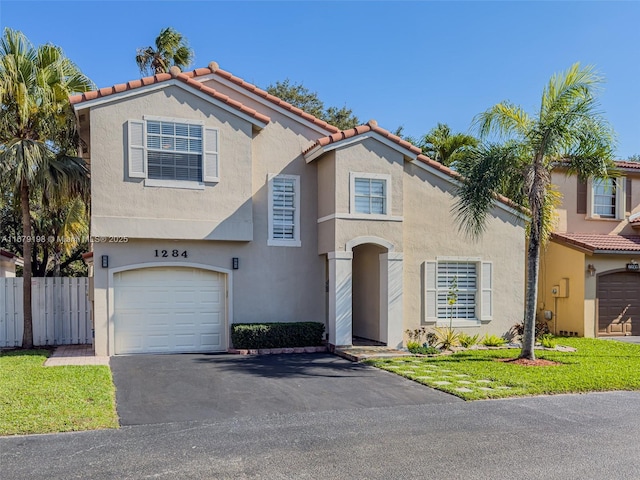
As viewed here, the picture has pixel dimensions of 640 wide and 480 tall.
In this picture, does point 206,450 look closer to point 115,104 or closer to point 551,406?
point 551,406

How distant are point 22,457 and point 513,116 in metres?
12.1

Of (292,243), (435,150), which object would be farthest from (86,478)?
(435,150)

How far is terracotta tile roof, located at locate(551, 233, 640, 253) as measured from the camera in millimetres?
18344

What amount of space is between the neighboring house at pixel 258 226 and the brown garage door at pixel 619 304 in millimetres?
4408

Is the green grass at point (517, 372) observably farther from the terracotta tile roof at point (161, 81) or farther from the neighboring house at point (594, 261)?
the terracotta tile roof at point (161, 81)

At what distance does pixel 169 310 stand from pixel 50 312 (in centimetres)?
425

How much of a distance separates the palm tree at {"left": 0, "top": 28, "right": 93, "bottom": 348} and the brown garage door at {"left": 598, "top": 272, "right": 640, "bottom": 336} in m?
17.6

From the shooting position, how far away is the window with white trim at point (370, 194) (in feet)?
48.4

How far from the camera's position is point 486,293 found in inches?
638

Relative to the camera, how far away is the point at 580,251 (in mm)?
18547

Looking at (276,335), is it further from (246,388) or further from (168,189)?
(168,189)

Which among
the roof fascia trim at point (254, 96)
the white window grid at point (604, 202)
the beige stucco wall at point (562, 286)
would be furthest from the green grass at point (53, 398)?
the white window grid at point (604, 202)

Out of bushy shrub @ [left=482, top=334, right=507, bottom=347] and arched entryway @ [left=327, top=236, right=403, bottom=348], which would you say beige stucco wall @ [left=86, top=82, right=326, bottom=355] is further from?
bushy shrub @ [left=482, top=334, right=507, bottom=347]

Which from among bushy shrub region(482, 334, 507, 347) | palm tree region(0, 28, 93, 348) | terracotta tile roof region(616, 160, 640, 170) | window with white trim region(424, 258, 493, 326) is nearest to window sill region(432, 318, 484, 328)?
window with white trim region(424, 258, 493, 326)
